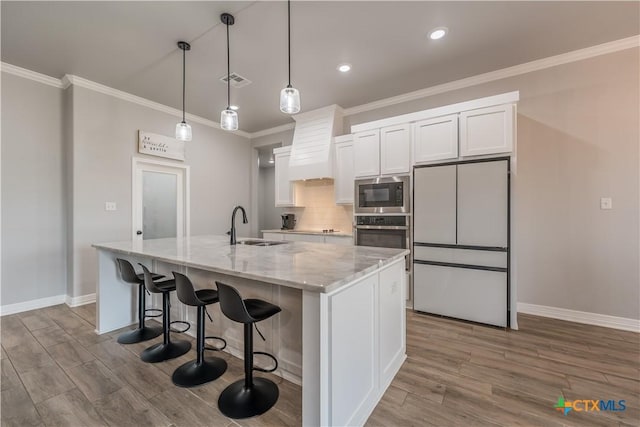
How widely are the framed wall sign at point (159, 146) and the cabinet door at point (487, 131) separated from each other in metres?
4.24

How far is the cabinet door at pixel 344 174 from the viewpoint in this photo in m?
4.16

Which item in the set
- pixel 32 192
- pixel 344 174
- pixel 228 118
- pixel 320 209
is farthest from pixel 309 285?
pixel 32 192

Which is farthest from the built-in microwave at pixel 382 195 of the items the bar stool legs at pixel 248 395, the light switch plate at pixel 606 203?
the bar stool legs at pixel 248 395

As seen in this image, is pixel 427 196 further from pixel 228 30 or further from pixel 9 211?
pixel 9 211

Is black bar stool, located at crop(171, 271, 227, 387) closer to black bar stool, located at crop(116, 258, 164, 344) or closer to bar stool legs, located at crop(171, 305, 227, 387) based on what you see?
bar stool legs, located at crop(171, 305, 227, 387)

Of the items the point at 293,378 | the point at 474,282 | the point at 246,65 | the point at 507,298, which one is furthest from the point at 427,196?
the point at 246,65

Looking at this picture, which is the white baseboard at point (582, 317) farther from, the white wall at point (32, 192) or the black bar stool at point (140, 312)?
the white wall at point (32, 192)

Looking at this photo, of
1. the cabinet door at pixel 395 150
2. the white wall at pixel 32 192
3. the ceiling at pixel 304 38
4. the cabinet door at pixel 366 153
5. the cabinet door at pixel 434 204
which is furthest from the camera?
the cabinet door at pixel 366 153

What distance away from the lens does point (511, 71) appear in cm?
328

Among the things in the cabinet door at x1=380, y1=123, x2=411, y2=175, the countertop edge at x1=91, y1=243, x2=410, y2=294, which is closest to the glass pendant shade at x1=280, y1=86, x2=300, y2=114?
the countertop edge at x1=91, y1=243, x2=410, y2=294

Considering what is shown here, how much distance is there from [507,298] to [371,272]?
2.04 meters

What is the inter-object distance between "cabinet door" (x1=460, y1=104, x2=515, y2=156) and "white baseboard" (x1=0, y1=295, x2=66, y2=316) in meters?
5.35

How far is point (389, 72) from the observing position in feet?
11.0

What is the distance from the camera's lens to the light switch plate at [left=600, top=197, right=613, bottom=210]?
284cm
